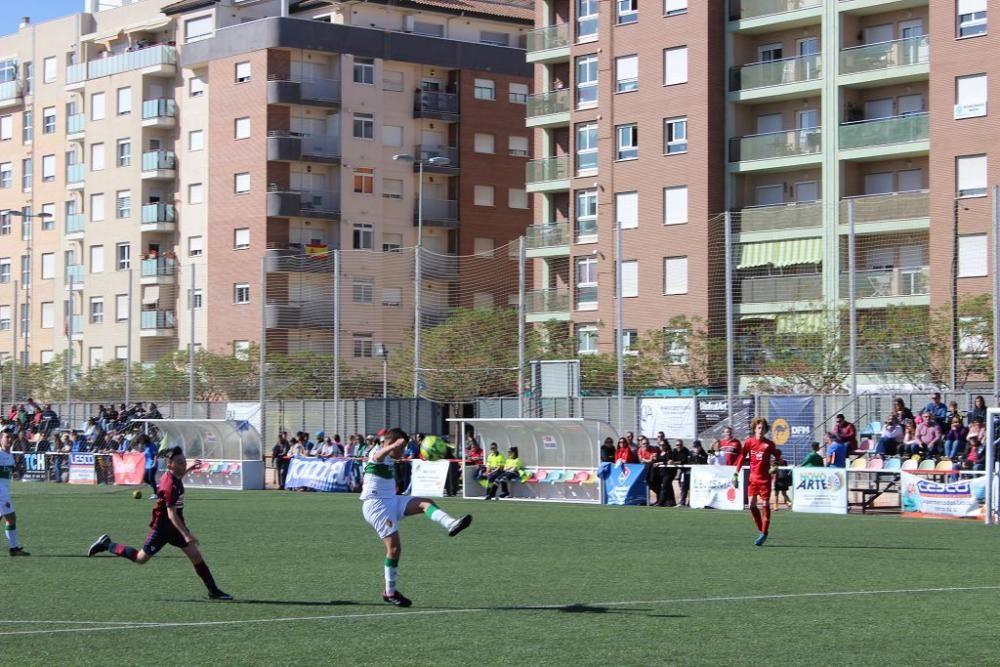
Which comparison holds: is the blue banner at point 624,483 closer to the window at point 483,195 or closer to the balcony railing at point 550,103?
the balcony railing at point 550,103

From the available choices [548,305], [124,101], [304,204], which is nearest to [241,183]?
[304,204]

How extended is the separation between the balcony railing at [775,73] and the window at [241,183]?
2850cm

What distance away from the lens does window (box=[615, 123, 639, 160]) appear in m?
63.8

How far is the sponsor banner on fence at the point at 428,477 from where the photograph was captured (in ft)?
140

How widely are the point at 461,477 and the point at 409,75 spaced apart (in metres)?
44.3

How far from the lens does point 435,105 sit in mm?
83938

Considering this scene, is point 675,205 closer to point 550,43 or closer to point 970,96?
point 550,43

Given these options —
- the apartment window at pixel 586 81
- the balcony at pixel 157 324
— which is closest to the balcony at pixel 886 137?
the apartment window at pixel 586 81

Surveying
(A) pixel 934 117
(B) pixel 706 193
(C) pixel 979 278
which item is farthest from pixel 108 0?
(C) pixel 979 278

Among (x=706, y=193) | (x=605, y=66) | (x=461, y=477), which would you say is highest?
(x=605, y=66)

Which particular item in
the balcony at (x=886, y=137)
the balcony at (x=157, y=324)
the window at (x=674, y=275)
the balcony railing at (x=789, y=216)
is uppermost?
the balcony at (x=886, y=137)

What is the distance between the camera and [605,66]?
6456 centimetres

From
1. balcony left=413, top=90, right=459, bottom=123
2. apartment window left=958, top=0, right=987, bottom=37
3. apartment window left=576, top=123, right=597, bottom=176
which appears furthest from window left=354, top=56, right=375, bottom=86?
apartment window left=958, top=0, right=987, bottom=37

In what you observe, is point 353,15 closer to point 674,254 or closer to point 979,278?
point 674,254
